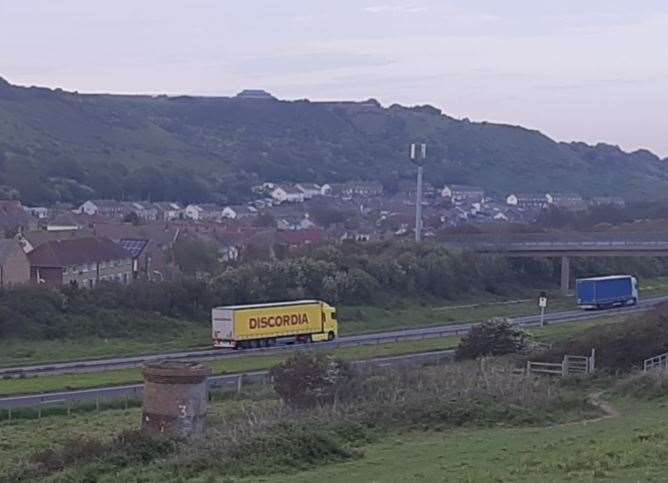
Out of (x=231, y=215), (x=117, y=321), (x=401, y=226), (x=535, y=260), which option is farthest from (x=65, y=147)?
(x=117, y=321)

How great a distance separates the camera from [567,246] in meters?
93.1

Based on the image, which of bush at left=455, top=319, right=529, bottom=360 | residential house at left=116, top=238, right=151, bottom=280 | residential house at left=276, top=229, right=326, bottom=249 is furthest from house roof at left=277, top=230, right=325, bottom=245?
bush at left=455, top=319, right=529, bottom=360

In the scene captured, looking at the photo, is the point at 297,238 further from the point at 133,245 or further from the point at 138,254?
the point at 138,254

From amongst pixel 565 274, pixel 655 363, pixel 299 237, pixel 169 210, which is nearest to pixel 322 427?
pixel 655 363

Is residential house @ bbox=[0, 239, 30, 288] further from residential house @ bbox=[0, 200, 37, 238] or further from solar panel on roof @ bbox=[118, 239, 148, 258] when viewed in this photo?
residential house @ bbox=[0, 200, 37, 238]

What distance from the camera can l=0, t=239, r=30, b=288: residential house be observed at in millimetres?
75125

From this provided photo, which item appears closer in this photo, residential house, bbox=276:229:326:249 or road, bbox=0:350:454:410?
road, bbox=0:350:454:410

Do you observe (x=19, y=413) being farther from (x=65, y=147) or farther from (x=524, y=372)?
(x=65, y=147)

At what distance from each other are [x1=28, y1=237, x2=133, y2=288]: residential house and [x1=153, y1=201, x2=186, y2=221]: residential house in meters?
51.3

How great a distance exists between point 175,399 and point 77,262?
171ft

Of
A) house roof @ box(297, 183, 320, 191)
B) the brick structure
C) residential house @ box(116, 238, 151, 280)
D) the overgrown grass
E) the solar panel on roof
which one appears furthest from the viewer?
house roof @ box(297, 183, 320, 191)

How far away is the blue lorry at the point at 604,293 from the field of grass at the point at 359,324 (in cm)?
207

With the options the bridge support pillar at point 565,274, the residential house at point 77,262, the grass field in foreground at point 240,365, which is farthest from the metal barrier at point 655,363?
the bridge support pillar at point 565,274

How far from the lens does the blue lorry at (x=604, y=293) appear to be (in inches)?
3250
